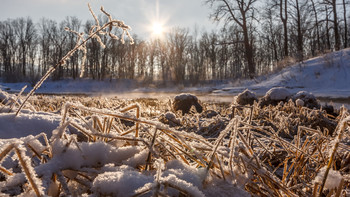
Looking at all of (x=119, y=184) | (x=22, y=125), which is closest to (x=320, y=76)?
(x=22, y=125)

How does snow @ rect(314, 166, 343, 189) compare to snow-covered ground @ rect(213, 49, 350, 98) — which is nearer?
snow @ rect(314, 166, 343, 189)

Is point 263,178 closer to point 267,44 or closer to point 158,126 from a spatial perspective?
point 158,126

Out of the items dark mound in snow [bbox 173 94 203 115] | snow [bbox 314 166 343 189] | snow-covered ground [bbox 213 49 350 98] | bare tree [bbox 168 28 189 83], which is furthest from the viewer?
bare tree [bbox 168 28 189 83]

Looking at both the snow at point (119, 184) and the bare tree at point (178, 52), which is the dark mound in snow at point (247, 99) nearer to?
the snow at point (119, 184)

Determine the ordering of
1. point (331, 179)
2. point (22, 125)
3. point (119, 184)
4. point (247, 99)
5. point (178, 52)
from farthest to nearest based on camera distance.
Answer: point (178, 52) < point (247, 99) < point (22, 125) < point (331, 179) < point (119, 184)

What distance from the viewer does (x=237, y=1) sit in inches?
915

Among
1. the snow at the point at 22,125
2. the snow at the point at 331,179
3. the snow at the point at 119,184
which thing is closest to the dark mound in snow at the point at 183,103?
the snow at the point at 22,125

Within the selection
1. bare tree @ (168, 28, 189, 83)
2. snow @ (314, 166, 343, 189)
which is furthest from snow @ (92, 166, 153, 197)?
bare tree @ (168, 28, 189, 83)

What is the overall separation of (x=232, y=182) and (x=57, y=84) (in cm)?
4186

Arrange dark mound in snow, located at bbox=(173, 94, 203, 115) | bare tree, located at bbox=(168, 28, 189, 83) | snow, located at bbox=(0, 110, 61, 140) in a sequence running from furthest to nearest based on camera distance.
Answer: bare tree, located at bbox=(168, 28, 189, 83), dark mound in snow, located at bbox=(173, 94, 203, 115), snow, located at bbox=(0, 110, 61, 140)

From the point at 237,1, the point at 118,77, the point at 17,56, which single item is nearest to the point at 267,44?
the point at 237,1

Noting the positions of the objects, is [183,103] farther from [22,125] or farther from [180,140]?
[180,140]

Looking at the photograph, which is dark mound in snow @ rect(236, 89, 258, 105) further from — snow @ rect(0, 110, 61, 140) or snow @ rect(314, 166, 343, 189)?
snow @ rect(314, 166, 343, 189)

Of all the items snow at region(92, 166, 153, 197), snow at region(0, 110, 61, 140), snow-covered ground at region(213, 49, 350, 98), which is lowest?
snow at region(92, 166, 153, 197)
